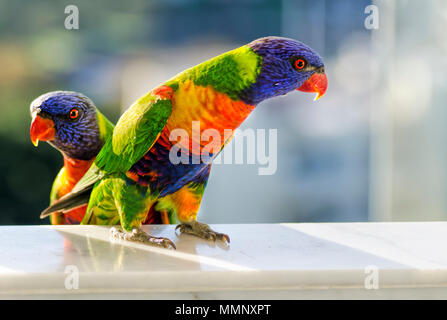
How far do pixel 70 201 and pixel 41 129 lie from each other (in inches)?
8.7

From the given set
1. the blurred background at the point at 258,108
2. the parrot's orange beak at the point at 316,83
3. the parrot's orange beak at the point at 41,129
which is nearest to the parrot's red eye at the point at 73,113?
the parrot's orange beak at the point at 41,129

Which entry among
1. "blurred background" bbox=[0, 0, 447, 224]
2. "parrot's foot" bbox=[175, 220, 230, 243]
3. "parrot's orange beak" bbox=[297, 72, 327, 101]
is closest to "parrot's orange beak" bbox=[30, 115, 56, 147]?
"parrot's foot" bbox=[175, 220, 230, 243]

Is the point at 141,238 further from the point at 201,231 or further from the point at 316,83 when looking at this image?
the point at 316,83

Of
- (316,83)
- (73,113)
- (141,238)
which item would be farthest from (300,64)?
(73,113)

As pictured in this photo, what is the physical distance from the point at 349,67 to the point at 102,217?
281cm

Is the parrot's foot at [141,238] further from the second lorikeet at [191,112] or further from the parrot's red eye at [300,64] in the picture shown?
the parrot's red eye at [300,64]

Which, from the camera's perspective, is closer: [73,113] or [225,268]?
[225,268]

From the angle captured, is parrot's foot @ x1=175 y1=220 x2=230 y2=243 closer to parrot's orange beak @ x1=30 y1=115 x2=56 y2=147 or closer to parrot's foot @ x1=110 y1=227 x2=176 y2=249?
parrot's foot @ x1=110 y1=227 x2=176 y2=249

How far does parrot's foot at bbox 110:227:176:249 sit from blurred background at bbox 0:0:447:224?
7.78ft

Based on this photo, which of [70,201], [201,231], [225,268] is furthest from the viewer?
[70,201]

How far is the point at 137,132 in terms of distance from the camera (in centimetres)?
109

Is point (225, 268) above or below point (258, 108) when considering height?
below

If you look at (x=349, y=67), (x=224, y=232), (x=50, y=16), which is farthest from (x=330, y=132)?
(x=224, y=232)

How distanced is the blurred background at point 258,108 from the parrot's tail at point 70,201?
88.2 inches
